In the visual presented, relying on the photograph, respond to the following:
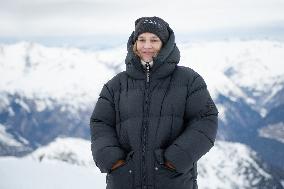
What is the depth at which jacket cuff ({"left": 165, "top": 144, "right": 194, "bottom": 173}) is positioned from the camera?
6.79 meters

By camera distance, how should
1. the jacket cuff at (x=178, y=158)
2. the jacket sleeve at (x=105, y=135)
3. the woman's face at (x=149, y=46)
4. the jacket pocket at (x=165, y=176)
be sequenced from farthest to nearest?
1. the woman's face at (x=149, y=46)
2. the jacket sleeve at (x=105, y=135)
3. the jacket pocket at (x=165, y=176)
4. the jacket cuff at (x=178, y=158)

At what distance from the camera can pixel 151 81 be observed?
738 cm

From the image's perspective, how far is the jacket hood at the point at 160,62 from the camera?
7348mm

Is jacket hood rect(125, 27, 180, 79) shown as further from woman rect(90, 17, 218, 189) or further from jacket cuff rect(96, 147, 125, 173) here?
→ jacket cuff rect(96, 147, 125, 173)

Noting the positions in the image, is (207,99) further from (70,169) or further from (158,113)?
(70,169)

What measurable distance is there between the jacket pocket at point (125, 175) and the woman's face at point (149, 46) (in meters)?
1.49

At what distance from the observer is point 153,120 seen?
280 inches

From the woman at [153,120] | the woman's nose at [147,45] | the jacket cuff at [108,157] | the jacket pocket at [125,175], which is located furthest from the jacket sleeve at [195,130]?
the woman's nose at [147,45]

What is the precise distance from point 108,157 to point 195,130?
1251mm

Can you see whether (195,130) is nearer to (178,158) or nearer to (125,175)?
(178,158)

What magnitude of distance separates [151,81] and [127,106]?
50cm

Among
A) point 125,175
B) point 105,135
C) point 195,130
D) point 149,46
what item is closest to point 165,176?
point 125,175

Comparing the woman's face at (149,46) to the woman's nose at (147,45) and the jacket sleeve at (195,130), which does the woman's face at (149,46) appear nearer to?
the woman's nose at (147,45)

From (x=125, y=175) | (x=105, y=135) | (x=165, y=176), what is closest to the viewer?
(x=165, y=176)
